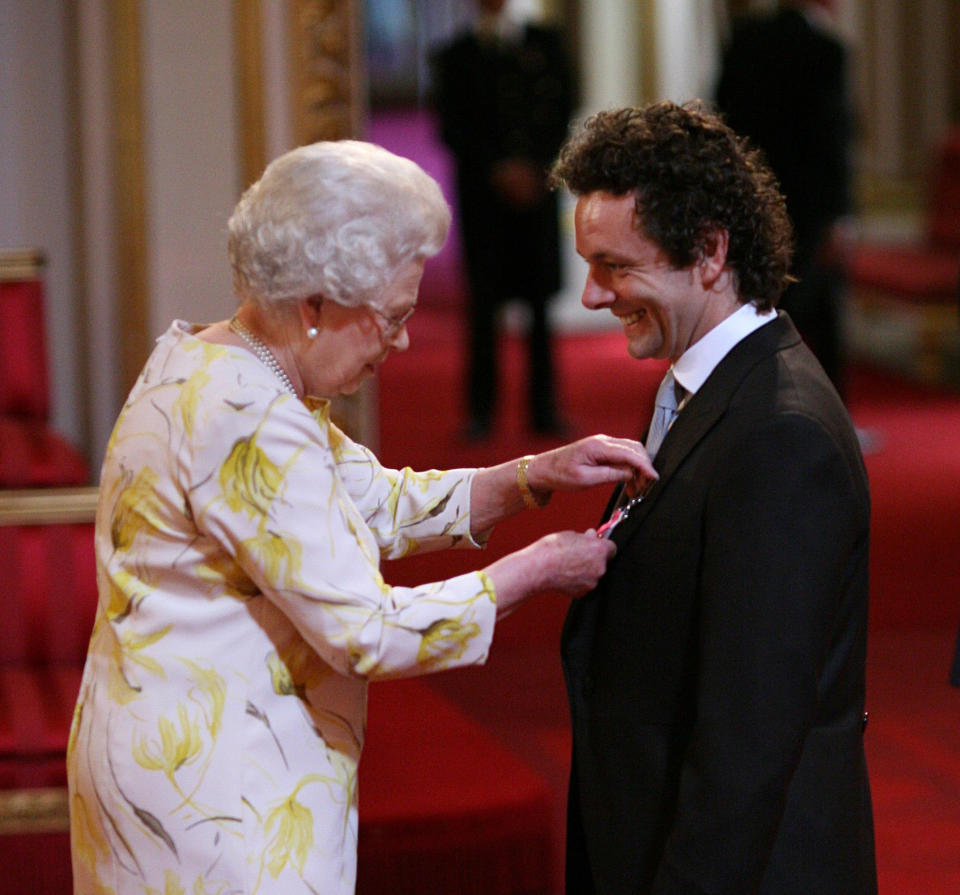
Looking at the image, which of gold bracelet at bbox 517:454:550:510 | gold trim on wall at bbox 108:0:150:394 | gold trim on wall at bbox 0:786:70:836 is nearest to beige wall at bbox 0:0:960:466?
gold trim on wall at bbox 108:0:150:394

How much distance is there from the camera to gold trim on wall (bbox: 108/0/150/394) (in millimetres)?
4691

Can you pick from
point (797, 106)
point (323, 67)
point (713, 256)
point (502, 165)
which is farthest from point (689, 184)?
point (502, 165)

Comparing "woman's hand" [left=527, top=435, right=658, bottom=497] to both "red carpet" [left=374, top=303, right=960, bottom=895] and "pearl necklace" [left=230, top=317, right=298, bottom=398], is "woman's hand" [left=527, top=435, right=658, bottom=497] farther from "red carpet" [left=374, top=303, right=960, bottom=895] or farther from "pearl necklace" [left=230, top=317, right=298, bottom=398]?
"red carpet" [left=374, top=303, right=960, bottom=895]

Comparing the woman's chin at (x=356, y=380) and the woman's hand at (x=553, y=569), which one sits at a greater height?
the woman's chin at (x=356, y=380)

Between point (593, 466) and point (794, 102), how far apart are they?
175 inches

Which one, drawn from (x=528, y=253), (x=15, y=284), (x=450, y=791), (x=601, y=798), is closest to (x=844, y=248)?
(x=528, y=253)

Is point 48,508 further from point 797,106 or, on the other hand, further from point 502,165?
point 797,106

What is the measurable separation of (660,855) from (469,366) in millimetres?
5110

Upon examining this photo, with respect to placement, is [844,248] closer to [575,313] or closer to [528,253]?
[528,253]

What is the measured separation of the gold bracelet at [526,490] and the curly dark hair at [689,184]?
437 millimetres

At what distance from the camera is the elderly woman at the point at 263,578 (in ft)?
5.35

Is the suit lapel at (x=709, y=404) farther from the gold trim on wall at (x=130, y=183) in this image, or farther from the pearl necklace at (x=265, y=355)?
the gold trim on wall at (x=130, y=183)

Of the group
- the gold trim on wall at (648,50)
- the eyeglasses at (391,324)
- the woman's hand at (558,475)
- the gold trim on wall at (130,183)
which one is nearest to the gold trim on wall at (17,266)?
the gold trim on wall at (130,183)

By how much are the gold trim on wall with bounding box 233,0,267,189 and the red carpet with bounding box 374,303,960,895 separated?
132 centimetres
